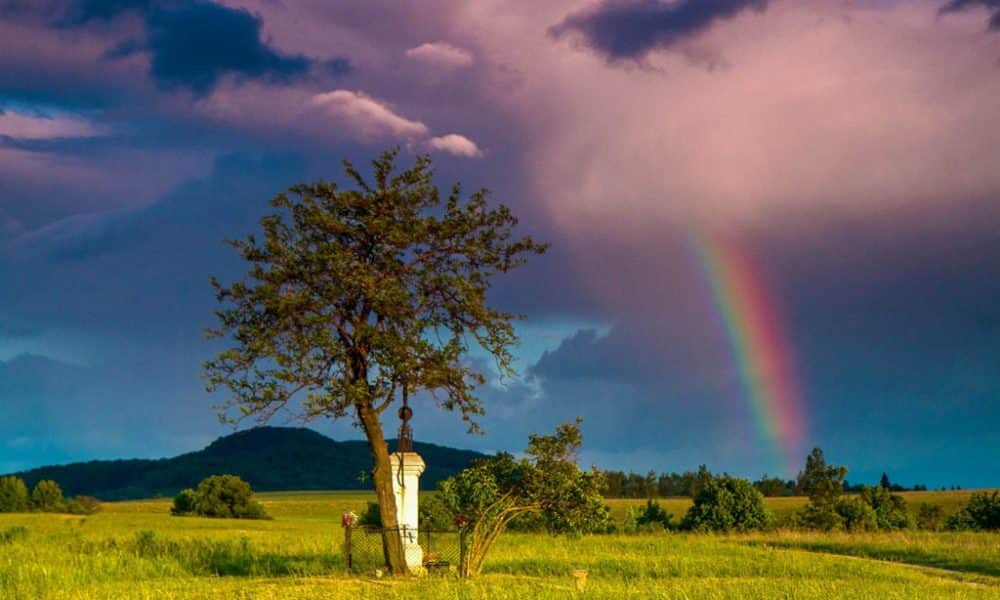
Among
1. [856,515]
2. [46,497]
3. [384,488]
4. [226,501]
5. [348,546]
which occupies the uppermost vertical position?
[384,488]

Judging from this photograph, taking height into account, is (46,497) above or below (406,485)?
below

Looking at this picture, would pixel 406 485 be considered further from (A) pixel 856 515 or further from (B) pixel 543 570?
(A) pixel 856 515

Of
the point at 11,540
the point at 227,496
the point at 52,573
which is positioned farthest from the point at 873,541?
the point at 227,496

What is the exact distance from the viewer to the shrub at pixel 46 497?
131 metres

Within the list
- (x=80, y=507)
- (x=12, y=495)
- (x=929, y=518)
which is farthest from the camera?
(x=80, y=507)

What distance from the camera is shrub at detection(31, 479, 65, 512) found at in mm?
131125

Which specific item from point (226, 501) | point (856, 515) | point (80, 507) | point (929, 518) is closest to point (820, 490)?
point (856, 515)

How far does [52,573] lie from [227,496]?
8928 cm

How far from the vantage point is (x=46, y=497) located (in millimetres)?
134250

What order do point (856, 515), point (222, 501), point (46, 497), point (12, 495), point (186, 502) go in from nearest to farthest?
point (856, 515)
point (222, 501)
point (186, 502)
point (12, 495)
point (46, 497)

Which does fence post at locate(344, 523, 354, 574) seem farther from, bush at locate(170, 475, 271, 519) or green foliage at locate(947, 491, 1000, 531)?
bush at locate(170, 475, 271, 519)

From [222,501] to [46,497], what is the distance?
34.6 m

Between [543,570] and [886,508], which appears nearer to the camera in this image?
[543,570]

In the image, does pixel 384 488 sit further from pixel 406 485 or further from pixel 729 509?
pixel 729 509
